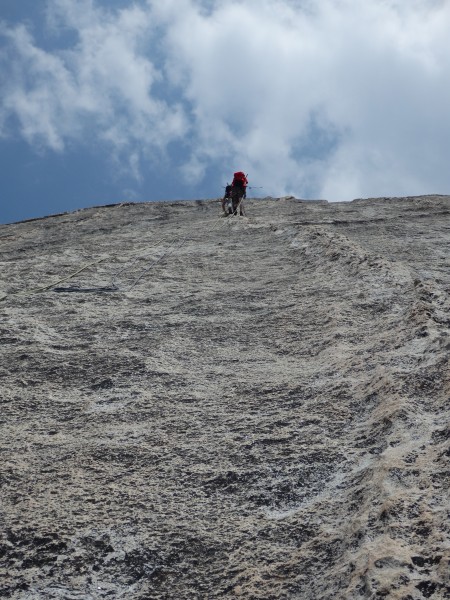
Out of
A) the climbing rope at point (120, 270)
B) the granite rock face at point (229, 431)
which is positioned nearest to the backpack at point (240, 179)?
the climbing rope at point (120, 270)

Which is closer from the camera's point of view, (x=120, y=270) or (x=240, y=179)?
(x=120, y=270)

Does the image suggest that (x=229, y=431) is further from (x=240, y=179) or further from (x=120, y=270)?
(x=240, y=179)

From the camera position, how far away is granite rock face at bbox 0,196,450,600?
9.02 feet

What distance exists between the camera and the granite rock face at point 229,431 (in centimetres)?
275

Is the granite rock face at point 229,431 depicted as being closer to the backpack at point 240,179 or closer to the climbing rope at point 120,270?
the climbing rope at point 120,270

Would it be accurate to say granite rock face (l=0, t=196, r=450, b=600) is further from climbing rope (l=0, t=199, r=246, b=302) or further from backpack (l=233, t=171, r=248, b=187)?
backpack (l=233, t=171, r=248, b=187)

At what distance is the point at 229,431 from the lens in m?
3.74

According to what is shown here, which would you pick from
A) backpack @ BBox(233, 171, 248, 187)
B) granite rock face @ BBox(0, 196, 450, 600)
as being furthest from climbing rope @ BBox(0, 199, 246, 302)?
backpack @ BBox(233, 171, 248, 187)

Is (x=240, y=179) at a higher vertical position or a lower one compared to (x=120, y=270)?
higher

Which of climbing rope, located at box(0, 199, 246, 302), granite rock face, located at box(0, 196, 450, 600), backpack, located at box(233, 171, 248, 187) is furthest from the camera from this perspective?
backpack, located at box(233, 171, 248, 187)

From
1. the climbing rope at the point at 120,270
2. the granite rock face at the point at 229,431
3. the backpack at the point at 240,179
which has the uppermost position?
the backpack at the point at 240,179

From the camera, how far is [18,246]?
905 cm

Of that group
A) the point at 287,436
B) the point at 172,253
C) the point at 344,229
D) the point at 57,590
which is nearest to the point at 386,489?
the point at 287,436

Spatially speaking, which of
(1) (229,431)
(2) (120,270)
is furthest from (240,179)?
(1) (229,431)
